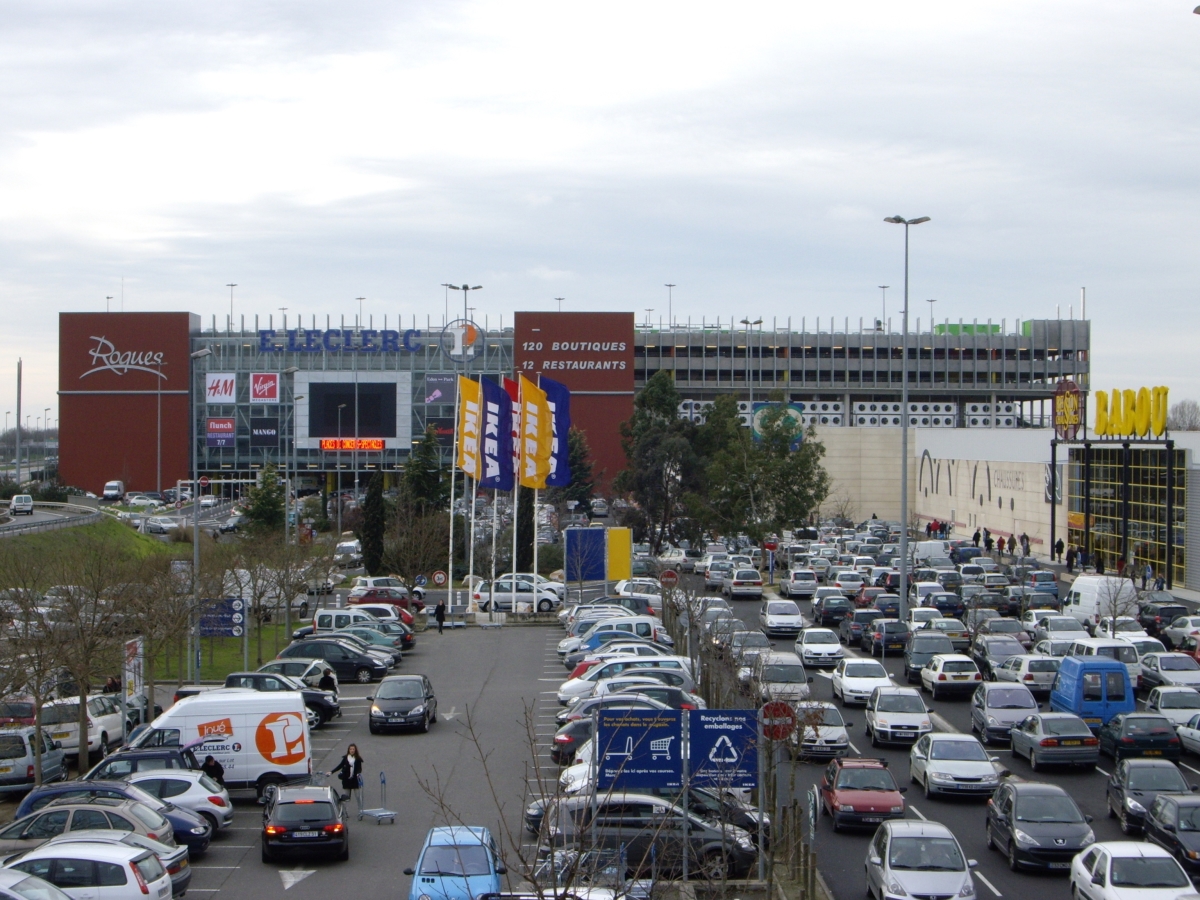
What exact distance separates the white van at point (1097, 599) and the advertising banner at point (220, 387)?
76.3 metres

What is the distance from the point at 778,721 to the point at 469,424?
29.7 meters

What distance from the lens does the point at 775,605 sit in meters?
42.9

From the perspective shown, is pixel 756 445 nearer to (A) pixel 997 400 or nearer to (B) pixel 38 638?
(B) pixel 38 638

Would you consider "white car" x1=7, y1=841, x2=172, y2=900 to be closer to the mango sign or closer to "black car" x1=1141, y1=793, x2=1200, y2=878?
"black car" x1=1141, y1=793, x2=1200, y2=878

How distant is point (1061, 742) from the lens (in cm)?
2336

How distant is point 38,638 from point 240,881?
7682 millimetres

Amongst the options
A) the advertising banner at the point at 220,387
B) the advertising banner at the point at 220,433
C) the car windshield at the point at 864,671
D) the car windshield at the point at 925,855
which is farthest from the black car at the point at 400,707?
the advertising banner at the point at 220,387

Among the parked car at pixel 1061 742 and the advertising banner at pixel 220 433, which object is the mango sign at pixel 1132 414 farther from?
the advertising banner at pixel 220 433

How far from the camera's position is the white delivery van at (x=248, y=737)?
22.8 meters

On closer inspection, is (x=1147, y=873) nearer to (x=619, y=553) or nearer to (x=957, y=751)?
(x=957, y=751)

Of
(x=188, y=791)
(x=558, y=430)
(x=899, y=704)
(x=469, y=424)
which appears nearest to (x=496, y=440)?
(x=469, y=424)

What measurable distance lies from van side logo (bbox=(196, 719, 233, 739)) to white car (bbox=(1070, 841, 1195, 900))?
14923 mm

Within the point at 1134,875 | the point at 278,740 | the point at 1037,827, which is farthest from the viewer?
the point at 278,740

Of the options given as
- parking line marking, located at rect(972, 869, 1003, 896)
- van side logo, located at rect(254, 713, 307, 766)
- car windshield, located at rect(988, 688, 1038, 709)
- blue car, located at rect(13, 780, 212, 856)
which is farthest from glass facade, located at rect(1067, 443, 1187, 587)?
blue car, located at rect(13, 780, 212, 856)
